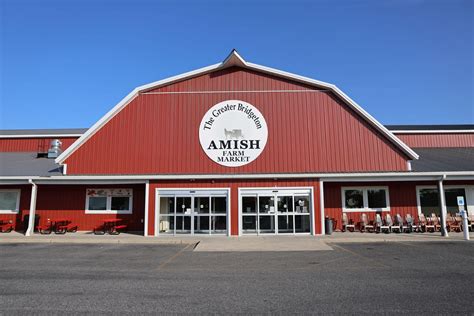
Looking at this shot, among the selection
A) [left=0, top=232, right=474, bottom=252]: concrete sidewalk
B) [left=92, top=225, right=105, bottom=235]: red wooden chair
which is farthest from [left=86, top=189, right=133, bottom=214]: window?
[left=0, top=232, right=474, bottom=252]: concrete sidewalk

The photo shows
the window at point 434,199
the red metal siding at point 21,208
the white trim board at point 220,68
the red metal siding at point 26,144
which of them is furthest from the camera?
the red metal siding at point 26,144

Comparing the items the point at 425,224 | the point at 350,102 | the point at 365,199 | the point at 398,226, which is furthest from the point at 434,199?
the point at 350,102

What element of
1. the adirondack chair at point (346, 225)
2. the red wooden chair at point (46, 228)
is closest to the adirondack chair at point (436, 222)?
the adirondack chair at point (346, 225)

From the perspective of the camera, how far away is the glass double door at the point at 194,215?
18.6 m

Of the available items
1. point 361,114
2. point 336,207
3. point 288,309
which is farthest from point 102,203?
point 288,309

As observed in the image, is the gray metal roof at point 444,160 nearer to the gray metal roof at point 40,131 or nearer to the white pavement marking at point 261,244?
the white pavement marking at point 261,244

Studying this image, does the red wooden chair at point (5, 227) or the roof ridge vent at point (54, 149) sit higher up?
the roof ridge vent at point (54, 149)

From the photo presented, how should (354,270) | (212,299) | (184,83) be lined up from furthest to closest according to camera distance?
(184,83) < (354,270) < (212,299)

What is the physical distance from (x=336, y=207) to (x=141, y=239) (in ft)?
36.0

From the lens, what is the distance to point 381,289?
7.54m

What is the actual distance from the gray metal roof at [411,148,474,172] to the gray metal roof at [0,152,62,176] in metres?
20.2

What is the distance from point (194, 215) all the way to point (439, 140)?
1990cm

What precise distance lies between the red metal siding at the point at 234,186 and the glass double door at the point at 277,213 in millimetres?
413

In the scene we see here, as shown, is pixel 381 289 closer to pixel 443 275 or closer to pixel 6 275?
pixel 443 275
